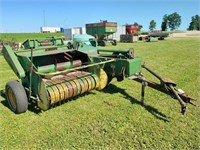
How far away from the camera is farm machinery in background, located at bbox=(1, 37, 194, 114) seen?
3.59m

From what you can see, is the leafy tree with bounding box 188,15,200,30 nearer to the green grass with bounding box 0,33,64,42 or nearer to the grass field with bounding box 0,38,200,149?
the green grass with bounding box 0,33,64,42

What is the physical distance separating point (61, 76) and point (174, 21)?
107 metres

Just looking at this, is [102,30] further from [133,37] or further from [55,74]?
[55,74]

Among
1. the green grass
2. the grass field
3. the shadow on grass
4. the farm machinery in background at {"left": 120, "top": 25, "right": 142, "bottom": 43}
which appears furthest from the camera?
the green grass

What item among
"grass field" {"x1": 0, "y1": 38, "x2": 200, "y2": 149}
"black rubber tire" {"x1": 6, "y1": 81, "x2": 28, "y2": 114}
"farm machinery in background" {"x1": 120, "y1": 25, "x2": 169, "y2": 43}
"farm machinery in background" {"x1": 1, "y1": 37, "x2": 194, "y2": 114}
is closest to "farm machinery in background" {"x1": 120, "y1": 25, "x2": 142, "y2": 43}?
"farm machinery in background" {"x1": 120, "y1": 25, "x2": 169, "y2": 43}

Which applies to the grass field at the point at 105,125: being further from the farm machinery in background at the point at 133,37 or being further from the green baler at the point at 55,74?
the farm machinery in background at the point at 133,37

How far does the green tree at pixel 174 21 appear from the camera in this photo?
101 meters

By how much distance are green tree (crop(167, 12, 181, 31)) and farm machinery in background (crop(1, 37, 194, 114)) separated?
343 ft

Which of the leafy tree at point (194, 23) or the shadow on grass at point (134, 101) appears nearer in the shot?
the shadow on grass at point (134, 101)

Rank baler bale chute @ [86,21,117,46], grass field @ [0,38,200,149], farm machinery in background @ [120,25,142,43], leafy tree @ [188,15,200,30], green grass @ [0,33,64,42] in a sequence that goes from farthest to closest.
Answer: leafy tree @ [188,15,200,30]
green grass @ [0,33,64,42]
farm machinery in background @ [120,25,142,43]
baler bale chute @ [86,21,117,46]
grass field @ [0,38,200,149]

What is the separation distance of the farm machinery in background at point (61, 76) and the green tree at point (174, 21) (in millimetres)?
104438

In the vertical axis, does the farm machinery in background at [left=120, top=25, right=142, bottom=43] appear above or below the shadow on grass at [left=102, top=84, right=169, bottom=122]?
above

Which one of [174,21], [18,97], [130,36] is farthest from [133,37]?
[174,21]

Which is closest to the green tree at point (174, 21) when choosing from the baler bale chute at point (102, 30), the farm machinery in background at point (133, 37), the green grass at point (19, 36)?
the green grass at point (19, 36)
